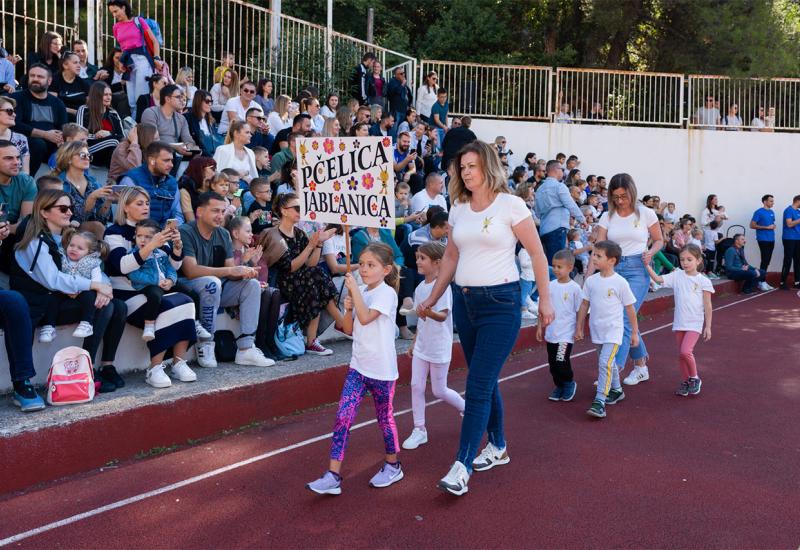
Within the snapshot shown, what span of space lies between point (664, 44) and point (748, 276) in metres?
10.7

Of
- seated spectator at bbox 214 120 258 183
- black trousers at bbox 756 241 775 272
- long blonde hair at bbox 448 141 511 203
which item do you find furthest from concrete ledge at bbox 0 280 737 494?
black trousers at bbox 756 241 775 272

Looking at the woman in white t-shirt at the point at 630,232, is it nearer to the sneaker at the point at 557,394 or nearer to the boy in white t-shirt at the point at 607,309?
the boy in white t-shirt at the point at 607,309

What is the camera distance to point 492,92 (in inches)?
979

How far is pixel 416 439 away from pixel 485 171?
2.23 m

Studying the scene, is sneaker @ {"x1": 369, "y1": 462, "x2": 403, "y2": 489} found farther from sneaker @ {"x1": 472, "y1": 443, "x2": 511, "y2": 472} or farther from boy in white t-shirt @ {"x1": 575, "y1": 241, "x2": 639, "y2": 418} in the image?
boy in white t-shirt @ {"x1": 575, "y1": 241, "x2": 639, "y2": 418}

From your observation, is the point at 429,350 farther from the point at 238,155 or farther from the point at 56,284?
the point at 238,155

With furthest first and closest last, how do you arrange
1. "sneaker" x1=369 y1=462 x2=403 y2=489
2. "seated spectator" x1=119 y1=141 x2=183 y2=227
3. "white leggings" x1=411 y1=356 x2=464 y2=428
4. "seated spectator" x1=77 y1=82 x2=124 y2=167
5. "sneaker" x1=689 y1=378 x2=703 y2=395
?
1. "seated spectator" x1=77 y1=82 x2=124 y2=167
2. "sneaker" x1=689 y1=378 x2=703 y2=395
3. "seated spectator" x1=119 y1=141 x2=183 y2=227
4. "white leggings" x1=411 y1=356 x2=464 y2=428
5. "sneaker" x1=369 y1=462 x2=403 y2=489

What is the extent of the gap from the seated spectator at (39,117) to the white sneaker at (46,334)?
322 cm

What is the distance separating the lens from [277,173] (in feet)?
36.4

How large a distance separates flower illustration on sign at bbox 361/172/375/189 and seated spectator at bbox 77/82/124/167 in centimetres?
495

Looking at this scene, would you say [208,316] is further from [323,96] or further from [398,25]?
[398,25]

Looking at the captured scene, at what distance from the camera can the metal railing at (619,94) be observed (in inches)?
977

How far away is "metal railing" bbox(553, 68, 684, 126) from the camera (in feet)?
81.5

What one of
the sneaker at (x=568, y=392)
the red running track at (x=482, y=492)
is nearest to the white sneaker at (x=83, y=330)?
the red running track at (x=482, y=492)
